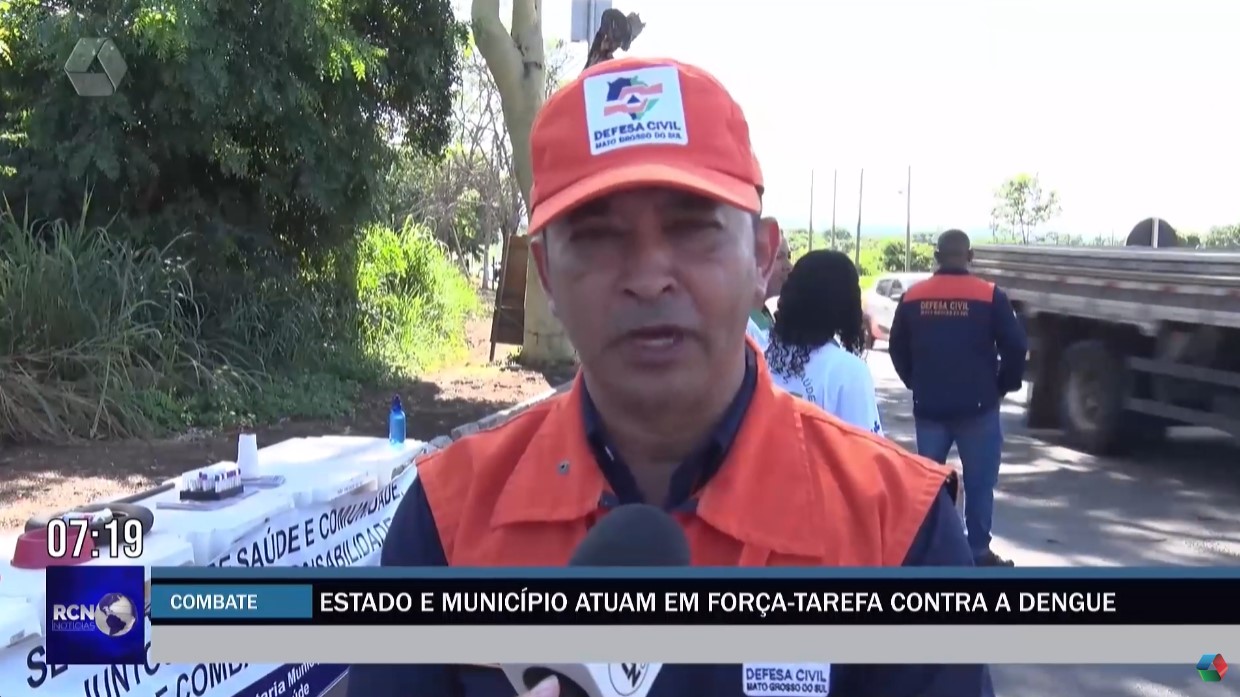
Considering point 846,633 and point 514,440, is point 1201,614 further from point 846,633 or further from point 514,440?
point 514,440

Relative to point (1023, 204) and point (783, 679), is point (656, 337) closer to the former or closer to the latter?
point (783, 679)

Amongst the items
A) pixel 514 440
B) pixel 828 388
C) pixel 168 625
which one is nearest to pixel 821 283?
pixel 828 388

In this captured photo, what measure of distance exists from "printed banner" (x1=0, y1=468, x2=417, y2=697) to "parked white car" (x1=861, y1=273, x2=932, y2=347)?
16.8m

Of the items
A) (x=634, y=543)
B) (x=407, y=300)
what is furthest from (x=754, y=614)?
(x=407, y=300)

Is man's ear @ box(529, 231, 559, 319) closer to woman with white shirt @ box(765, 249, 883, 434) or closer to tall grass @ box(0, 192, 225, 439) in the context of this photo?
woman with white shirt @ box(765, 249, 883, 434)

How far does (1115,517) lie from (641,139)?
724cm

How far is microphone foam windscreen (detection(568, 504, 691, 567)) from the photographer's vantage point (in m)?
1.33

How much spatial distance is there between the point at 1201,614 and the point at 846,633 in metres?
0.46

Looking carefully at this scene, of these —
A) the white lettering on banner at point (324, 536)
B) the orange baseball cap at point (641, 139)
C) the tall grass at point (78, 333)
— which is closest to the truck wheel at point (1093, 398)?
the white lettering on banner at point (324, 536)

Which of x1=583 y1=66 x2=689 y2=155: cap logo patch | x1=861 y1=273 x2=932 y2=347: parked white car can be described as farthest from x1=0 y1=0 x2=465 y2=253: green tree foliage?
x1=861 y1=273 x2=932 y2=347: parked white car

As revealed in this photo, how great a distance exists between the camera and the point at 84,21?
9.23 metres

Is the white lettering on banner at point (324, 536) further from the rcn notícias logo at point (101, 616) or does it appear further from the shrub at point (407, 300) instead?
the shrub at point (407, 300)

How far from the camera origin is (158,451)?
7.98 metres

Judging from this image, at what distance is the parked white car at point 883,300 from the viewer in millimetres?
21000
